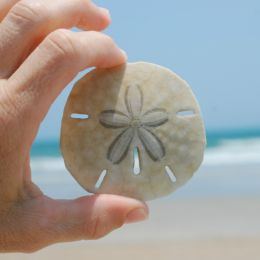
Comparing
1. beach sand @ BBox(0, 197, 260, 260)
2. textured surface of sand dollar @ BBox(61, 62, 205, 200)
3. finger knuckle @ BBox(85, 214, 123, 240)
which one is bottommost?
beach sand @ BBox(0, 197, 260, 260)

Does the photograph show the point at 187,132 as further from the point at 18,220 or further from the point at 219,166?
the point at 219,166

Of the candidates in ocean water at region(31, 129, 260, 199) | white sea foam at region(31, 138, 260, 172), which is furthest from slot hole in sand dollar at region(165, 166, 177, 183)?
white sea foam at region(31, 138, 260, 172)

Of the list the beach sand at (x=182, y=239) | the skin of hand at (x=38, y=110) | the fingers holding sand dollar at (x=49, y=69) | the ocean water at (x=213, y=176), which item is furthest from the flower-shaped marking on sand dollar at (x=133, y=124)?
the ocean water at (x=213, y=176)

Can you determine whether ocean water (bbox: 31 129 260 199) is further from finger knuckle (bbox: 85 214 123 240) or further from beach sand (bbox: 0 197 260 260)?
finger knuckle (bbox: 85 214 123 240)

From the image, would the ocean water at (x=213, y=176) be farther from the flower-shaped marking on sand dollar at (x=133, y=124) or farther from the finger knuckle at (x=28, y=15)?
the finger knuckle at (x=28, y=15)

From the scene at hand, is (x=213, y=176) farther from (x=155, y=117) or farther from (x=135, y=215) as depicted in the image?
(x=135, y=215)

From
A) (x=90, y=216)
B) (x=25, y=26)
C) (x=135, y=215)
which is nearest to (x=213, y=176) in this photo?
(x=135, y=215)

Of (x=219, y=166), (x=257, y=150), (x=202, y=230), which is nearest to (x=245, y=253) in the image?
(x=202, y=230)
